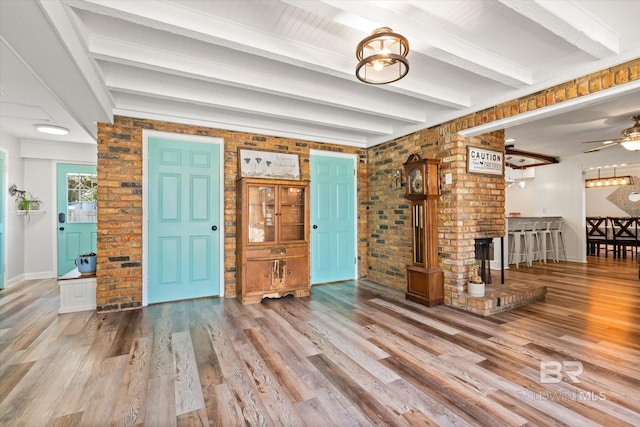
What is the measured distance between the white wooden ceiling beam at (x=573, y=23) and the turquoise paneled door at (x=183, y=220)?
375cm

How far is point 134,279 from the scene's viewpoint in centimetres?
383

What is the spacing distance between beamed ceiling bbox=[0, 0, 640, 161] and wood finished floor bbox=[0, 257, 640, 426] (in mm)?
2293

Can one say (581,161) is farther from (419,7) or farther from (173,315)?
(173,315)

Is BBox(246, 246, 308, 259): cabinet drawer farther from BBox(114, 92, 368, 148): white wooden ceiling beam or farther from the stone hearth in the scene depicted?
the stone hearth

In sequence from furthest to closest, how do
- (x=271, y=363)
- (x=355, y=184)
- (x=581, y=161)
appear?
1. (x=581, y=161)
2. (x=355, y=184)
3. (x=271, y=363)

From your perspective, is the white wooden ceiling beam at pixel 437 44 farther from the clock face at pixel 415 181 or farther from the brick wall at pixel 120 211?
the brick wall at pixel 120 211

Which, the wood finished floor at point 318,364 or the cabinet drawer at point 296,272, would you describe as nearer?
the wood finished floor at point 318,364

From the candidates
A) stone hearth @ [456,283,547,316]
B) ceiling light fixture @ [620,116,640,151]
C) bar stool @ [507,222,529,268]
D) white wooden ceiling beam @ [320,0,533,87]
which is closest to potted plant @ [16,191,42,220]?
white wooden ceiling beam @ [320,0,533,87]

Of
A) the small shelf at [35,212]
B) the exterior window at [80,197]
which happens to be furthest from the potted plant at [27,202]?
the exterior window at [80,197]

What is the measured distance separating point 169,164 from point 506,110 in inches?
165

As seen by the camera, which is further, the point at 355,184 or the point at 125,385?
the point at 355,184

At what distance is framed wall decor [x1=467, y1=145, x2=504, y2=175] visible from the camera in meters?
3.91

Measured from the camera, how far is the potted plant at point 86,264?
12.5 feet

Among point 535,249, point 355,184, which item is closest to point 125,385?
point 355,184
